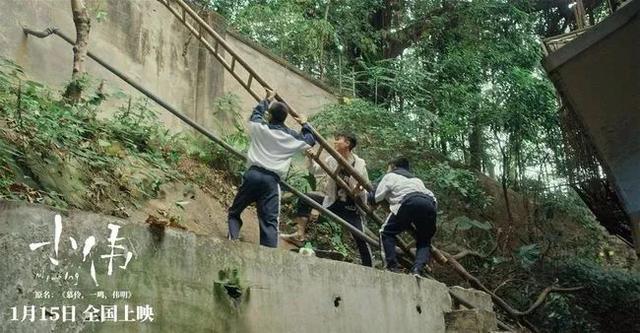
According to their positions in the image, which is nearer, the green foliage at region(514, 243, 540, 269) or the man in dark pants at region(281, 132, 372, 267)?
the man in dark pants at region(281, 132, 372, 267)

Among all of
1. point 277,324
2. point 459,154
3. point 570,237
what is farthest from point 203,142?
point 570,237

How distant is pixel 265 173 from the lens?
16.3 ft

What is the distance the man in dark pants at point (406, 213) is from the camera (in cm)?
584

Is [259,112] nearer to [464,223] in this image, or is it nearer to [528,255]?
[464,223]

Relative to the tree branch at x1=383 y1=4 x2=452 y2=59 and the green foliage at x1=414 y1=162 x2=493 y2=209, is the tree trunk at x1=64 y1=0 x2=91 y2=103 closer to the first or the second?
the green foliage at x1=414 y1=162 x2=493 y2=209

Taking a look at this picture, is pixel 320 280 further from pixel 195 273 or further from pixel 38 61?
pixel 38 61

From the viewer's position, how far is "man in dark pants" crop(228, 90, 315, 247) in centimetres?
492

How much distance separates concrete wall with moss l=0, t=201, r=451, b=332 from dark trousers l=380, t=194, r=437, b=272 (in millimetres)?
767

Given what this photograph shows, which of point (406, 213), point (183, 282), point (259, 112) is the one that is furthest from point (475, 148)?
point (183, 282)

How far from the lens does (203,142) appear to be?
26.0ft

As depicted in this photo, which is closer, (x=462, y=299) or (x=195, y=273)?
(x=195, y=273)

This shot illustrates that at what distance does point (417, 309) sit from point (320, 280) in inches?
53.3

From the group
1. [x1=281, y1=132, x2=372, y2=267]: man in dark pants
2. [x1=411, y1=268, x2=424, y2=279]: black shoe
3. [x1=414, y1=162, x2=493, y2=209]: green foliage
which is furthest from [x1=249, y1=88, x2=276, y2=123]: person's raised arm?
[x1=414, y1=162, x2=493, y2=209]: green foliage

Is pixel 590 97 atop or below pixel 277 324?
atop
